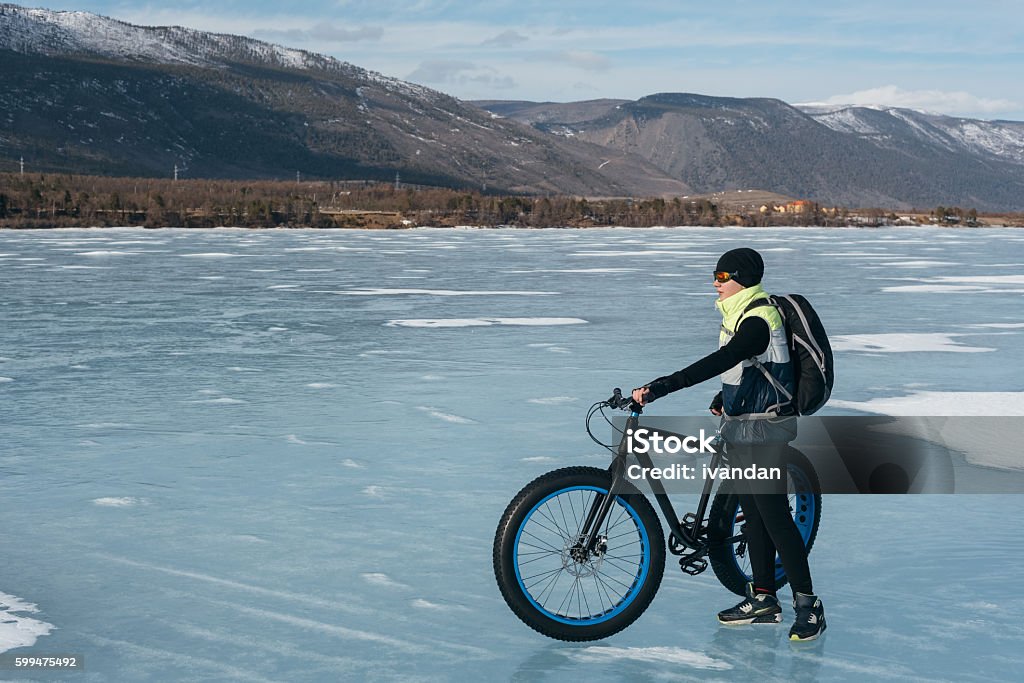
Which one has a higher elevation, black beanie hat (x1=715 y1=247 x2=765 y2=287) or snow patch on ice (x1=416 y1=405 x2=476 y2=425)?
black beanie hat (x1=715 y1=247 x2=765 y2=287)

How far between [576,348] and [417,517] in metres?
10.8

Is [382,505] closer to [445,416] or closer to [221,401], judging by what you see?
[445,416]

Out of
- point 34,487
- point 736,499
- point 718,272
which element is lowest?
point 34,487

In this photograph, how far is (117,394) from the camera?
14.3 metres

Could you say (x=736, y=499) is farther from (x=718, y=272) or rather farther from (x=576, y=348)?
(x=576, y=348)

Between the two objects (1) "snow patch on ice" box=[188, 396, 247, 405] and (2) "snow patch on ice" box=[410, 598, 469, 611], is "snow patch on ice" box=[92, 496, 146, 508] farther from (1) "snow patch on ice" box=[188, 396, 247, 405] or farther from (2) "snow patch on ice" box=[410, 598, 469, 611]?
(1) "snow patch on ice" box=[188, 396, 247, 405]

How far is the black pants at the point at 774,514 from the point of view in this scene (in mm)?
6062

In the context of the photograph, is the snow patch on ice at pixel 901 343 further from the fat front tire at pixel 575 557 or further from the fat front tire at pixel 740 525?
the fat front tire at pixel 575 557

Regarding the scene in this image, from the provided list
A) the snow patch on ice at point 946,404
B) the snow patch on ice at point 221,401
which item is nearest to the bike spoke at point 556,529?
the snow patch on ice at point 946,404

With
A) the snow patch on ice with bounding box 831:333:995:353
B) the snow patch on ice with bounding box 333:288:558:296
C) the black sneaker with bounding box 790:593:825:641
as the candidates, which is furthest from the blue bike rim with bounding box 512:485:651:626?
the snow patch on ice with bounding box 333:288:558:296

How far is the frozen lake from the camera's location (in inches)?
243

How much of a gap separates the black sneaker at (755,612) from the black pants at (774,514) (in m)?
0.21

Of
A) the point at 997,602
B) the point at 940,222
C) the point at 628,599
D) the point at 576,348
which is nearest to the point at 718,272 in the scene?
the point at 628,599

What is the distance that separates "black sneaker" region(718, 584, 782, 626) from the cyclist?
12 mm
